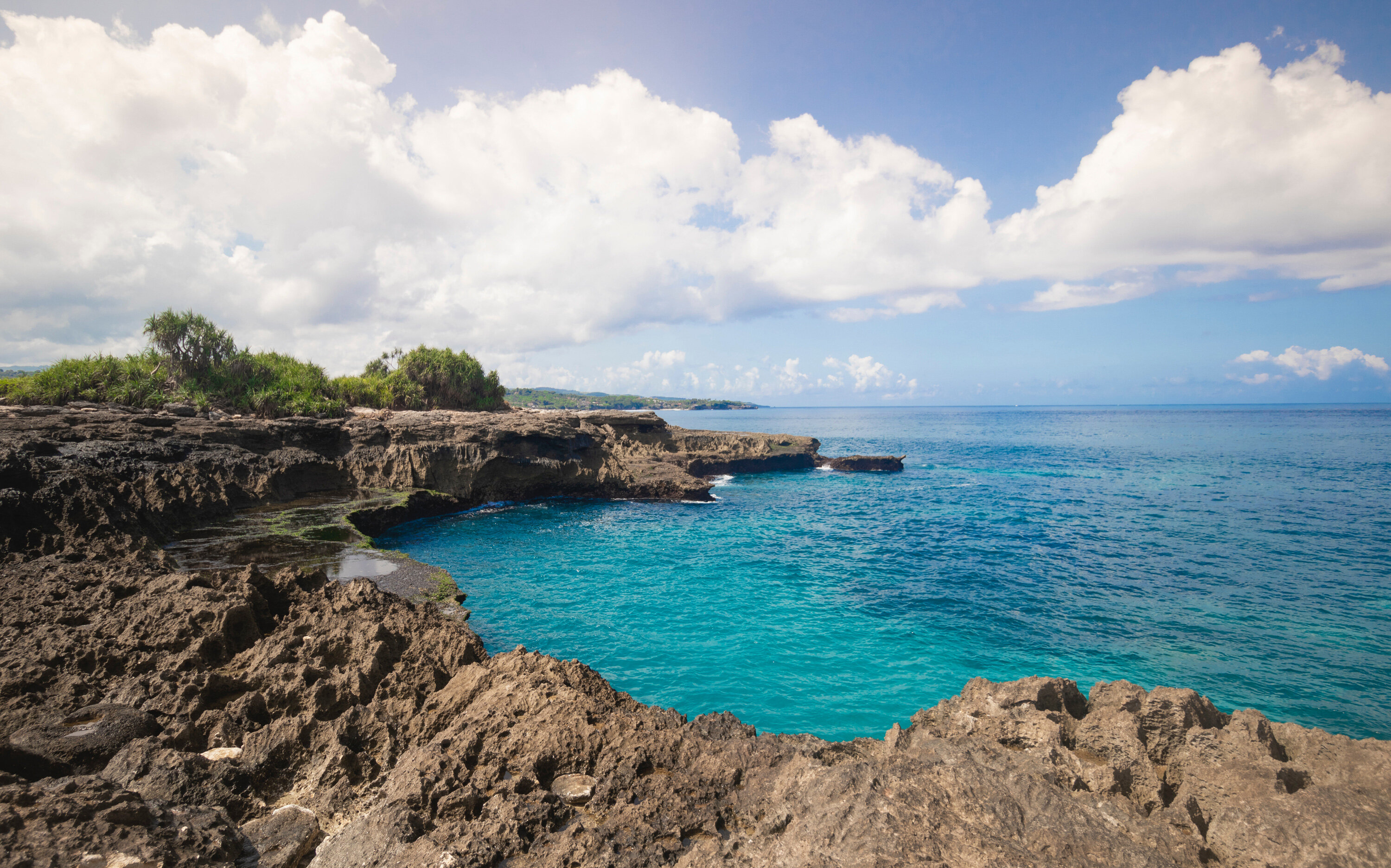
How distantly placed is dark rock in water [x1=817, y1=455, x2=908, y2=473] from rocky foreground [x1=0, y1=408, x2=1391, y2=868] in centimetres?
5143

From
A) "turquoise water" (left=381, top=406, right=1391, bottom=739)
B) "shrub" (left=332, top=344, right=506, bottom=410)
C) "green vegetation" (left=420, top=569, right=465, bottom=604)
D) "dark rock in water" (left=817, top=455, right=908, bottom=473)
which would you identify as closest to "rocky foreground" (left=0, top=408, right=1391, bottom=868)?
"green vegetation" (left=420, top=569, right=465, bottom=604)

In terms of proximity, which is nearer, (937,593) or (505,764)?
(505,764)

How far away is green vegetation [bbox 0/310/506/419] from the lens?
3344 cm

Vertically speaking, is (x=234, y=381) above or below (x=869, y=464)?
above

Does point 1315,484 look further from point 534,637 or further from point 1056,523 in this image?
point 534,637

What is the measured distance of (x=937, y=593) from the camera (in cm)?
1992

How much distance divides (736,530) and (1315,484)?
1793 inches

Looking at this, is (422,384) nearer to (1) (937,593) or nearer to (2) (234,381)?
(2) (234,381)

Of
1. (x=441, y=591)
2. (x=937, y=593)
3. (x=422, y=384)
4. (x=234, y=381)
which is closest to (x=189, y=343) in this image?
(x=234, y=381)

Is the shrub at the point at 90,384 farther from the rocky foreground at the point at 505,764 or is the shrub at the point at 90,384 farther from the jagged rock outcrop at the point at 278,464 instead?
the rocky foreground at the point at 505,764

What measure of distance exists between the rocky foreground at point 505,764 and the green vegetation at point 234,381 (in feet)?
107

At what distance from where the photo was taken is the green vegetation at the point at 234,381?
Answer: 33.4m

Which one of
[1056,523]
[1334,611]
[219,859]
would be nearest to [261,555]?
[219,859]

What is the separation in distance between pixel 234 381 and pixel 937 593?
5125 centimetres
